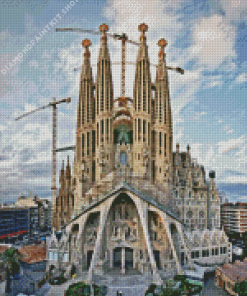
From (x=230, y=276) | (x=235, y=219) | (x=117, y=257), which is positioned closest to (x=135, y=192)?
(x=117, y=257)

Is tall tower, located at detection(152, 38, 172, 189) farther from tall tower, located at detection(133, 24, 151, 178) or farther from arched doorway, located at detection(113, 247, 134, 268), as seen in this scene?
arched doorway, located at detection(113, 247, 134, 268)

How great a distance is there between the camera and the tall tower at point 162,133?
5375cm

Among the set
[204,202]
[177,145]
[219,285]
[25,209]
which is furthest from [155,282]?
[25,209]

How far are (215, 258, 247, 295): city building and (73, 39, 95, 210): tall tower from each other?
28881mm

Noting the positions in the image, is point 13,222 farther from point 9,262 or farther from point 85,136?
point 9,262

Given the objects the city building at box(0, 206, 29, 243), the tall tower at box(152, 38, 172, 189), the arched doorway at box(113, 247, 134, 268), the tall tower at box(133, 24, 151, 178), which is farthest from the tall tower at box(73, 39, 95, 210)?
the city building at box(0, 206, 29, 243)

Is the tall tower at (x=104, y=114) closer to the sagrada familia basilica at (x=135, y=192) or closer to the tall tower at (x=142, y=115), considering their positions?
the sagrada familia basilica at (x=135, y=192)

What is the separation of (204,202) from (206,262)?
13467 millimetres

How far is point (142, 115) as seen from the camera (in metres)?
52.7

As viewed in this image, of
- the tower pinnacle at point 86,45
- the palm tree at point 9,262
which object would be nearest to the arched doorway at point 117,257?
the palm tree at point 9,262

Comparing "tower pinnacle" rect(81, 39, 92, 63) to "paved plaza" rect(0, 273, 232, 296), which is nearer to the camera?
"paved plaza" rect(0, 273, 232, 296)

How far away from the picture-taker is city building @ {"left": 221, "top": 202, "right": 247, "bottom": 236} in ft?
267

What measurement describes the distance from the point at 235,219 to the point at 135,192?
56.7 m

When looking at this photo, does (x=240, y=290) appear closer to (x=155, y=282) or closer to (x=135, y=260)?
(x=155, y=282)
